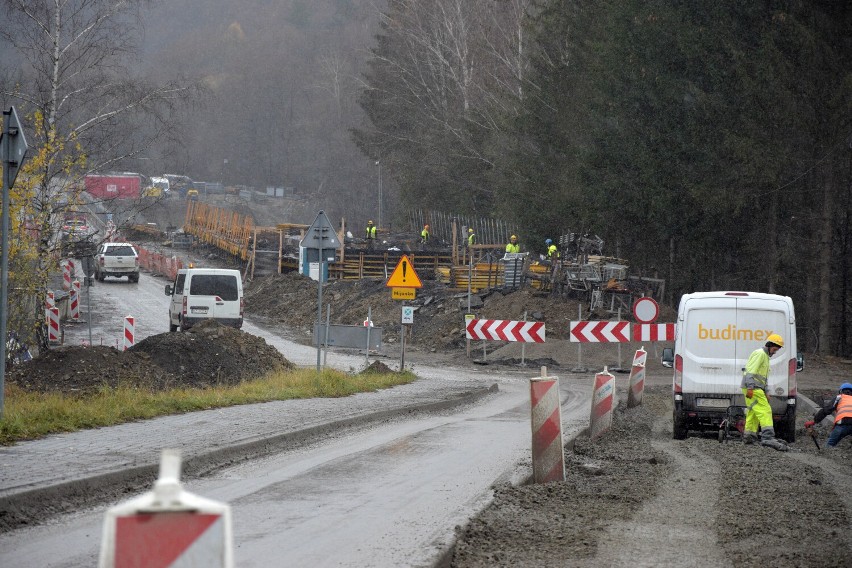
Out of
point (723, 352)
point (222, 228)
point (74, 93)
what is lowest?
point (723, 352)

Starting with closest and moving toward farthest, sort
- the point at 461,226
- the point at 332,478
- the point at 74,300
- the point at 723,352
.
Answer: the point at 332,478, the point at 723,352, the point at 74,300, the point at 461,226

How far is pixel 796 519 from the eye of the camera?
890 cm

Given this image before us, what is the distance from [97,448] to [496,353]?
26236mm

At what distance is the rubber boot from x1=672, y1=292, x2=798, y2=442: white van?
123 cm

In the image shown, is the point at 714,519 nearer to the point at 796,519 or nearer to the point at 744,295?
the point at 796,519

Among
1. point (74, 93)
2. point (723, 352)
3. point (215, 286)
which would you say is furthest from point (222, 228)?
point (723, 352)

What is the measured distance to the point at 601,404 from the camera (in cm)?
1526

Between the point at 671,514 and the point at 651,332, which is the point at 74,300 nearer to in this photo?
the point at 651,332

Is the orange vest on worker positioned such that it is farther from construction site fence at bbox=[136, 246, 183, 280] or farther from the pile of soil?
construction site fence at bbox=[136, 246, 183, 280]

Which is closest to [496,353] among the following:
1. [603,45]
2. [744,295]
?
[603,45]

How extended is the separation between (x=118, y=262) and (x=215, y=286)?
2554cm

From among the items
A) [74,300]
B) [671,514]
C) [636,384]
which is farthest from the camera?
[74,300]

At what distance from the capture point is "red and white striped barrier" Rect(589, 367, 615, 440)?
595 inches

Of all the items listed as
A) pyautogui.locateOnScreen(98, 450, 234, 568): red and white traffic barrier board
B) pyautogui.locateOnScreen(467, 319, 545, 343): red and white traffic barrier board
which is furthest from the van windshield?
pyautogui.locateOnScreen(98, 450, 234, 568): red and white traffic barrier board
